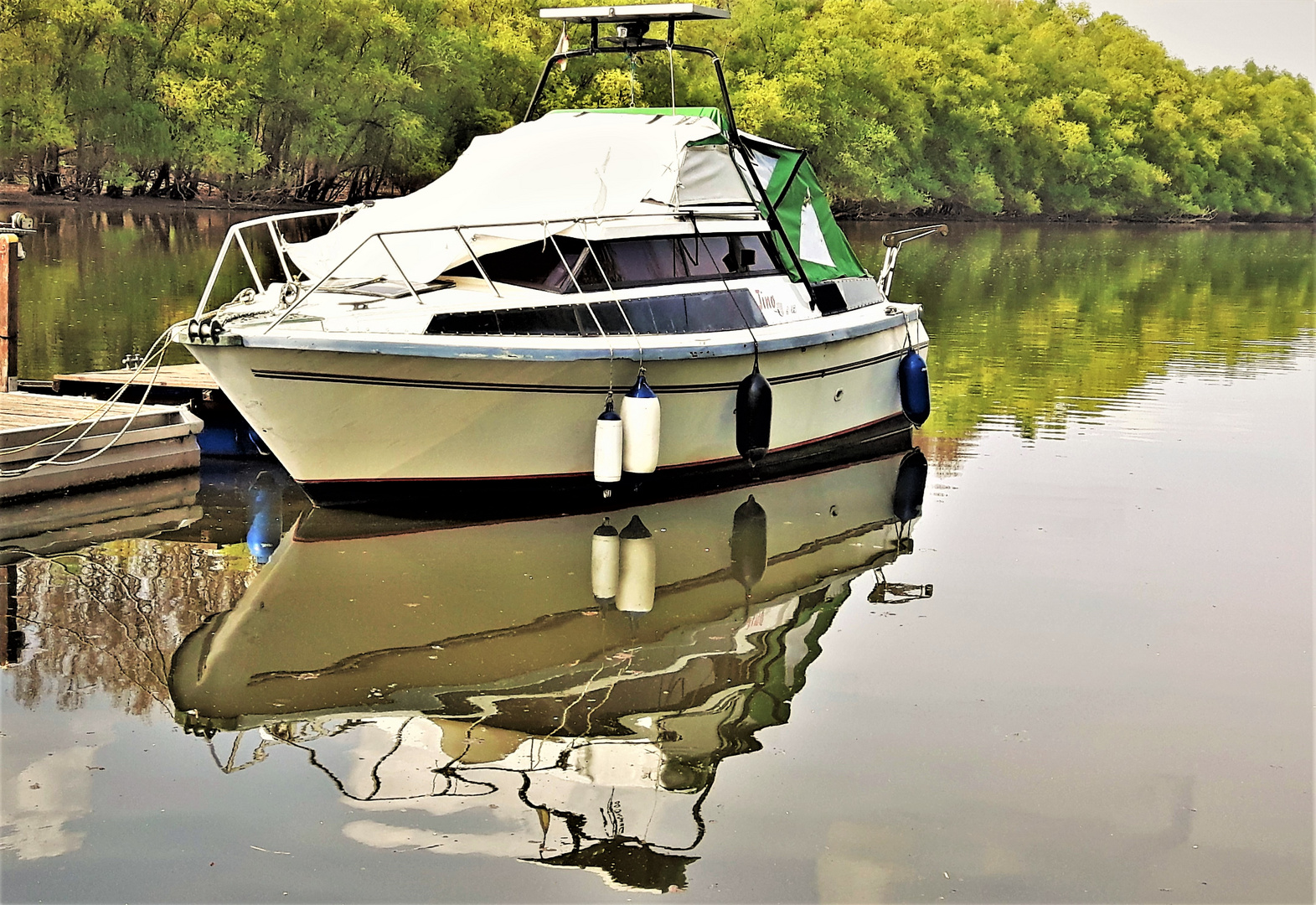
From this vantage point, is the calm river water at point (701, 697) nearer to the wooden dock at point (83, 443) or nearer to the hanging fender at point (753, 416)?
the wooden dock at point (83, 443)

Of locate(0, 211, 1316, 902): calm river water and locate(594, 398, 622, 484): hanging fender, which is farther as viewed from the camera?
locate(594, 398, 622, 484): hanging fender

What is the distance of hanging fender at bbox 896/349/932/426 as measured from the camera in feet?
50.5

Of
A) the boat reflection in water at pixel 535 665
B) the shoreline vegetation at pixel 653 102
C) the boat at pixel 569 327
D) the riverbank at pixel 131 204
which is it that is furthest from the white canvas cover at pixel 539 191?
the riverbank at pixel 131 204

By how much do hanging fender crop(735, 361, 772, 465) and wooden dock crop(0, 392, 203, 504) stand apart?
14.6 ft

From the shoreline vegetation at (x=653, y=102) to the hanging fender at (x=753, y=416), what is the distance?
30651mm

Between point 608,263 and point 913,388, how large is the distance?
4269 millimetres

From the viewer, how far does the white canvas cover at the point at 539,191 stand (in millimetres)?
12328

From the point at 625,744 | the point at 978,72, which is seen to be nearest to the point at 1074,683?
the point at 625,744

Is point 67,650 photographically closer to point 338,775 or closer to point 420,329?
point 338,775

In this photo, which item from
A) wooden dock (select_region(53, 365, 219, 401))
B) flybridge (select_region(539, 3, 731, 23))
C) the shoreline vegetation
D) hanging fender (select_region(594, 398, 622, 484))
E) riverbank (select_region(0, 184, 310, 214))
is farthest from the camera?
the shoreline vegetation

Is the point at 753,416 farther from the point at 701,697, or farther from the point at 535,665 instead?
the point at 701,697

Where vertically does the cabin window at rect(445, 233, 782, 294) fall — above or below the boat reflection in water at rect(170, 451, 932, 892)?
above

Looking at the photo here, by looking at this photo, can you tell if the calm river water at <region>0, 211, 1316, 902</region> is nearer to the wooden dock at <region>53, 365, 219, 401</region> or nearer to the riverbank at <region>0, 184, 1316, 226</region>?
the wooden dock at <region>53, 365, 219, 401</region>

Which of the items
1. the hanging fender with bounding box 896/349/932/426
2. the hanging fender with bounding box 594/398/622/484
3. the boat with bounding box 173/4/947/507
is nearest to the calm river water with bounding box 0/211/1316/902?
the hanging fender with bounding box 594/398/622/484
